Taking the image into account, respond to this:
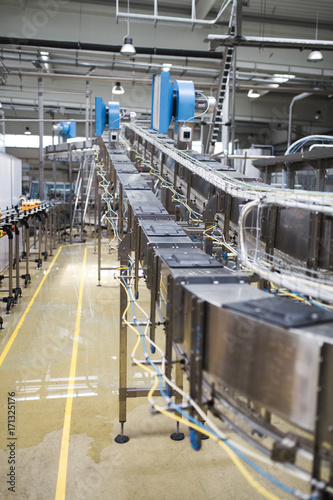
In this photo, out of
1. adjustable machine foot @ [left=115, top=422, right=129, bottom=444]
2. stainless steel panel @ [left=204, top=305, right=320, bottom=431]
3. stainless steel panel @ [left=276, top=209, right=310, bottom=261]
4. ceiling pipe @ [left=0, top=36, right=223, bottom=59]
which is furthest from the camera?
ceiling pipe @ [left=0, top=36, right=223, bottom=59]

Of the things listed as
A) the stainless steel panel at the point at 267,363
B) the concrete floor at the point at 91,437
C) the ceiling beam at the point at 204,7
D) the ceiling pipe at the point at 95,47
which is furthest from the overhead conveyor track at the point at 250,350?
the ceiling pipe at the point at 95,47

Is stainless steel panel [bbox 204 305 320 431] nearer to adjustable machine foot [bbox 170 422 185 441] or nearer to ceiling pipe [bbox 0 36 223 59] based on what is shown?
adjustable machine foot [bbox 170 422 185 441]

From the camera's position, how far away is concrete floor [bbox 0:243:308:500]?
2482mm

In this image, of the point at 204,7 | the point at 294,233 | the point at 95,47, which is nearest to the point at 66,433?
the point at 294,233

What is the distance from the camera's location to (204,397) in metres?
1.48

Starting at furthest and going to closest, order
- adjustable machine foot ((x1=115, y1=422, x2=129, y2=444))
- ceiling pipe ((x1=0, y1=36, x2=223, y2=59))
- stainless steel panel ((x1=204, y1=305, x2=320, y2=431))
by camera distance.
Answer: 1. ceiling pipe ((x1=0, y1=36, x2=223, y2=59))
2. adjustable machine foot ((x1=115, y1=422, x2=129, y2=444))
3. stainless steel panel ((x1=204, y1=305, x2=320, y2=431))

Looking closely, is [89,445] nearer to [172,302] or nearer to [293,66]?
[172,302]

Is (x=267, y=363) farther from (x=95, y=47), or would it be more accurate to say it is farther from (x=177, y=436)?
(x=95, y=47)

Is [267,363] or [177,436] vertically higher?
[267,363]

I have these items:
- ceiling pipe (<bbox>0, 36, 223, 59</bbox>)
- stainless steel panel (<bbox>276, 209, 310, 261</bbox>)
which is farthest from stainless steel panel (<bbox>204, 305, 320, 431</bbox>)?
ceiling pipe (<bbox>0, 36, 223, 59</bbox>)

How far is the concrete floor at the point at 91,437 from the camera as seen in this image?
8.14 feet

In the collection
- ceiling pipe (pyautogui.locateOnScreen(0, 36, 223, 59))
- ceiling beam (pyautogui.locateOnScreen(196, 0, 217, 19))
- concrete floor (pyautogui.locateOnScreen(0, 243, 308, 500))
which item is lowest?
concrete floor (pyautogui.locateOnScreen(0, 243, 308, 500))

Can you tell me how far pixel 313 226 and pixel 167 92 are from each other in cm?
252

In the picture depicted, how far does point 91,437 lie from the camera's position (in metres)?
2.95
